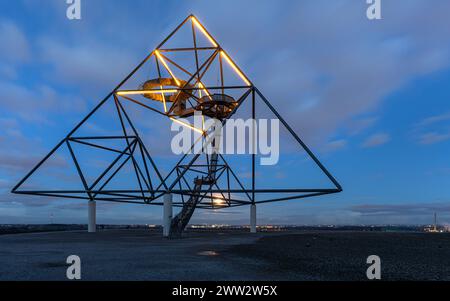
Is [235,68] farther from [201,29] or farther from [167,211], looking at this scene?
[167,211]

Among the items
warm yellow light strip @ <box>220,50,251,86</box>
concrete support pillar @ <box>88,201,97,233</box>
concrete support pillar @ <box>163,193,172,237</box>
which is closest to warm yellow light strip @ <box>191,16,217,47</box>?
warm yellow light strip @ <box>220,50,251,86</box>

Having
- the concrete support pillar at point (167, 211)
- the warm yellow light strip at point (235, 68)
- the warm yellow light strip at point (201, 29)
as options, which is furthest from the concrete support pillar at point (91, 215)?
the warm yellow light strip at point (201, 29)

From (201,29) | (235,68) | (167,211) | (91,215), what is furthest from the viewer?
(91,215)

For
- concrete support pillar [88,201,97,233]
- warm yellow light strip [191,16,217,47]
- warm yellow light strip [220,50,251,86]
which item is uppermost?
warm yellow light strip [191,16,217,47]

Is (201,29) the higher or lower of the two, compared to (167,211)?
higher

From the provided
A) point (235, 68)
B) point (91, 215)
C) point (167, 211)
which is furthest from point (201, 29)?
point (91, 215)

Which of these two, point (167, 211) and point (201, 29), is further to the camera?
point (201, 29)

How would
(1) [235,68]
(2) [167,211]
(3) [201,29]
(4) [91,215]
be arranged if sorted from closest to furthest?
(2) [167,211] → (1) [235,68] → (3) [201,29] → (4) [91,215]

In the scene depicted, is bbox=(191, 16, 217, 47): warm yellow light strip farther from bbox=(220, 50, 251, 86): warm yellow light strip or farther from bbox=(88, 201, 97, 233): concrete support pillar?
bbox=(88, 201, 97, 233): concrete support pillar

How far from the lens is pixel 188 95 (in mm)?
32562

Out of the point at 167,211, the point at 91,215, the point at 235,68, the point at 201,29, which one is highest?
the point at 201,29

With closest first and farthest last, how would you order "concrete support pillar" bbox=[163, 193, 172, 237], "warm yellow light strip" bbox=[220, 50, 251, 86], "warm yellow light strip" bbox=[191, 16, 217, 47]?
"concrete support pillar" bbox=[163, 193, 172, 237] → "warm yellow light strip" bbox=[220, 50, 251, 86] → "warm yellow light strip" bbox=[191, 16, 217, 47]
